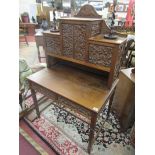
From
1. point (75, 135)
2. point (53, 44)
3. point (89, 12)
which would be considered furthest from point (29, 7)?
point (75, 135)

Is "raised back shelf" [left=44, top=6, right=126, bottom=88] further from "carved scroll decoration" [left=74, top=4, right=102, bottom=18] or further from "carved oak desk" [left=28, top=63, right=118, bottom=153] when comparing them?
"carved oak desk" [left=28, top=63, right=118, bottom=153]

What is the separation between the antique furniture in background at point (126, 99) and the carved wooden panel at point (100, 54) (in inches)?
18.8

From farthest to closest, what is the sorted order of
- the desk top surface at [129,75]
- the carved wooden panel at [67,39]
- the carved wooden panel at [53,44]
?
the desk top surface at [129,75] < the carved wooden panel at [53,44] < the carved wooden panel at [67,39]

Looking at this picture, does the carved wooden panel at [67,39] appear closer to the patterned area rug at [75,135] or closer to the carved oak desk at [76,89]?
the carved oak desk at [76,89]

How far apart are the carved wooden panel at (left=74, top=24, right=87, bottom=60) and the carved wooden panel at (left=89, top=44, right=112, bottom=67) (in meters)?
0.07

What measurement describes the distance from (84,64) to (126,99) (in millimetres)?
Answer: 670

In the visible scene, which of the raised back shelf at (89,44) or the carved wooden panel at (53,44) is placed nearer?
the raised back shelf at (89,44)

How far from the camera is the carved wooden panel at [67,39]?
1147 millimetres

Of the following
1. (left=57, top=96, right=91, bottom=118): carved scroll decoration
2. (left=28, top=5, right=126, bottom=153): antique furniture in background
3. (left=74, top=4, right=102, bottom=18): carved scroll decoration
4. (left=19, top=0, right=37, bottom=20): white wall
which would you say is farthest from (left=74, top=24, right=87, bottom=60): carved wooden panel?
(left=19, top=0, right=37, bottom=20): white wall

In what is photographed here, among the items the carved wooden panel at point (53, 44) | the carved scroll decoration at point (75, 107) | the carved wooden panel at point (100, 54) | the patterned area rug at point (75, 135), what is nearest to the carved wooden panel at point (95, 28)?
the carved wooden panel at point (100, 54)

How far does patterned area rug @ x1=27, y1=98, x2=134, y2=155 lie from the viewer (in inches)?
55.1
